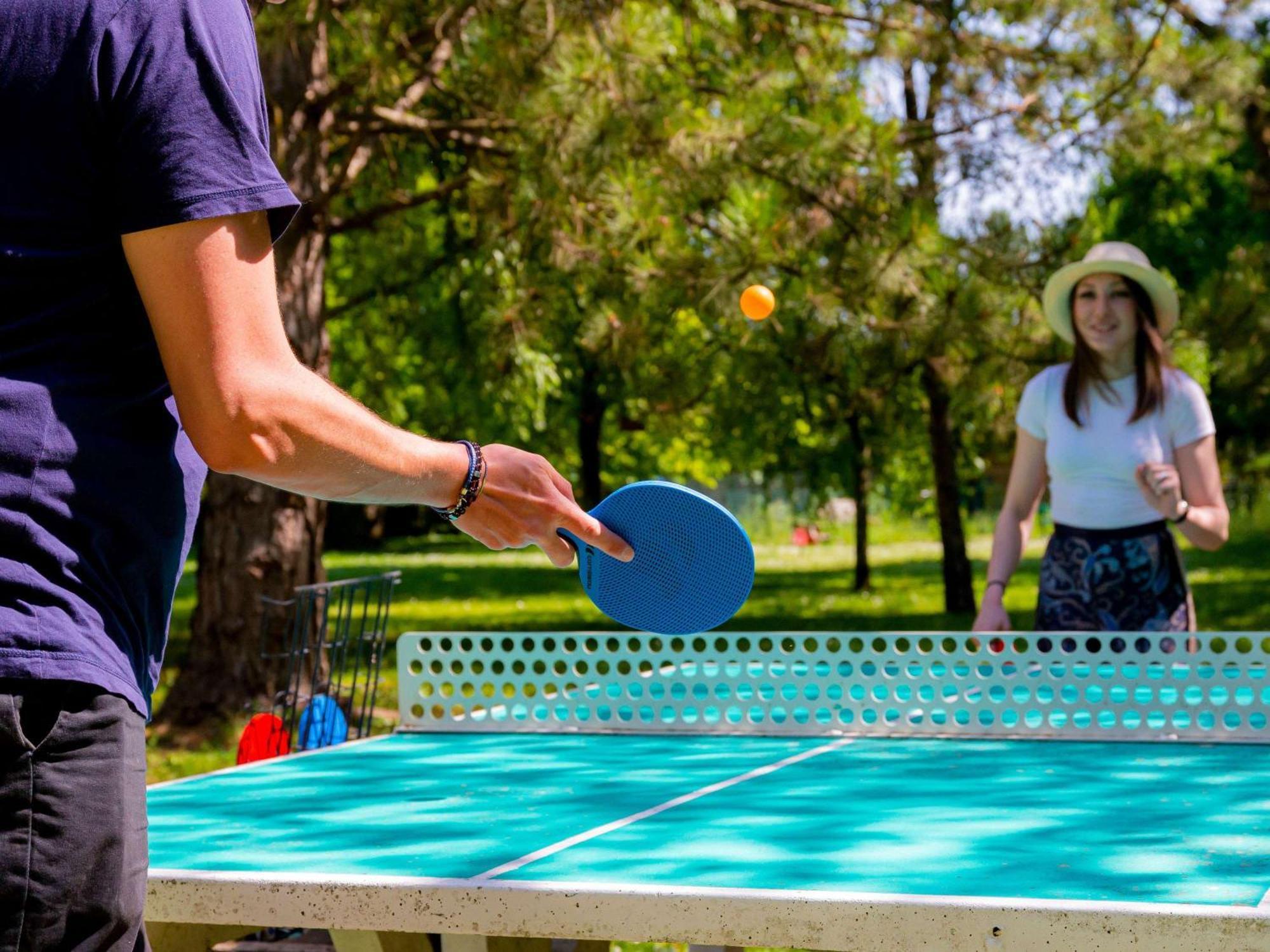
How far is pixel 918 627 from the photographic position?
14.6m

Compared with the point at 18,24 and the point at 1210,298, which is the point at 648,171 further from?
the point at 18,24

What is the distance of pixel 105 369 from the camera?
5.36 feet

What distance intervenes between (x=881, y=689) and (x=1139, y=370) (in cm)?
130

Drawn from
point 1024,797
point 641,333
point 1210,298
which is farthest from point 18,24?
point 1210,298

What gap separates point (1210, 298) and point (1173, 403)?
728cm

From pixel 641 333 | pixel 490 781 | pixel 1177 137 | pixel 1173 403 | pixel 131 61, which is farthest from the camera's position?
pixel 1177 137

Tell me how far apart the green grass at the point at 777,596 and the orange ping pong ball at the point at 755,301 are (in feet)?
11.8

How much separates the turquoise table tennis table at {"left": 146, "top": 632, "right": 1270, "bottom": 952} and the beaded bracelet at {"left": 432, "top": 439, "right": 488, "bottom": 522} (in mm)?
846

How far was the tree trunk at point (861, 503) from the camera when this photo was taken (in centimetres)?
1942

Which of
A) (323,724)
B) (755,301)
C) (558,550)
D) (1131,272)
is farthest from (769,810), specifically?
(755,301)

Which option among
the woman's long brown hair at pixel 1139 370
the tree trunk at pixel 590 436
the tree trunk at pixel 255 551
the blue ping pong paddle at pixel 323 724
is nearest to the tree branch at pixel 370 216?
the tree trunk at pixel 255 551

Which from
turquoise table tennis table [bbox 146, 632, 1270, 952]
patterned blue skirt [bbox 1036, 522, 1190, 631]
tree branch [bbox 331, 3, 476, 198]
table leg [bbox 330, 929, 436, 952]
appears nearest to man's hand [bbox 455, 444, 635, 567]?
turquoise table tennis table [bbox 146, 632, 1270, 952]

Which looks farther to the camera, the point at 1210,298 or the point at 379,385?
the point at 379,385

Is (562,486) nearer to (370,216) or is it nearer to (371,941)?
(371,941)
